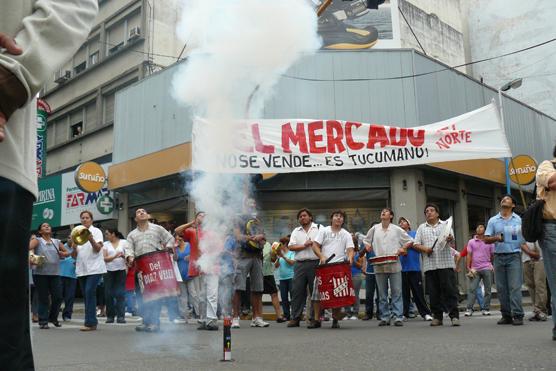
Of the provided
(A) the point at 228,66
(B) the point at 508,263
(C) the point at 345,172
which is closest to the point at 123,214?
(C) the point at 345,172

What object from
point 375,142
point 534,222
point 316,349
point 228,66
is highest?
point 375,142

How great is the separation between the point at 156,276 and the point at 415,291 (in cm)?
533

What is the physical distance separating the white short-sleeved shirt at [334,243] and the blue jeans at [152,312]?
9.22 feet

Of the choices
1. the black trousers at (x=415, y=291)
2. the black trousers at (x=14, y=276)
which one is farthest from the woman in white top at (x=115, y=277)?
the black trousers at (x=14, y=276)

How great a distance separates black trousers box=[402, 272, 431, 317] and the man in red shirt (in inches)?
157

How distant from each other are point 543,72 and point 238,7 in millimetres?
24881

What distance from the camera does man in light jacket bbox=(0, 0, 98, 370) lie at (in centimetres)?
150

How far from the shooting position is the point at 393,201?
15938 mm

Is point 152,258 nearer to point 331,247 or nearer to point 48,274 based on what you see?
point 331,247

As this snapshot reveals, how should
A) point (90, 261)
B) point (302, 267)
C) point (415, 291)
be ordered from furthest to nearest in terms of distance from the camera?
point (415, 291) < point (90, 261) < point (302, 267)

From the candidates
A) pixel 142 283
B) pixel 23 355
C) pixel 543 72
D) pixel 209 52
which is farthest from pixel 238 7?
pixel 543 72

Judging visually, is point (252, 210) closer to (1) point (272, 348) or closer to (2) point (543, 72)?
(1) point (272, 348)

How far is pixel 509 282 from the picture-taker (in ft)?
28.0

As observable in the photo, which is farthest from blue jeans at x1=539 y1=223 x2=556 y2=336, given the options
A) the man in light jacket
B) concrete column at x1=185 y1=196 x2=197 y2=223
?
concrete column at x1=185 y1=196 x2=197 y2=223
